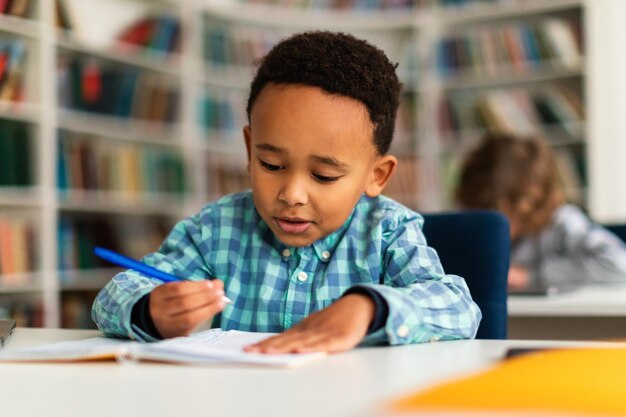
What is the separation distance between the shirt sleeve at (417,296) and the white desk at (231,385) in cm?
6

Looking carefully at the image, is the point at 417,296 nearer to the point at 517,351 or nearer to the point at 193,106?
the point at 517,351

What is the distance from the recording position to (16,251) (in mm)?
3355

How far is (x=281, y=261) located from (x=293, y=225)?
0.48 ft

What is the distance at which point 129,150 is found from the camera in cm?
409

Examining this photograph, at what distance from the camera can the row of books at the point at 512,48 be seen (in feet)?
13.9

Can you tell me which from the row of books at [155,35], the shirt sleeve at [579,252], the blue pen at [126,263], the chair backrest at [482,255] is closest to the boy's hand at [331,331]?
the blue pen at [126,263]

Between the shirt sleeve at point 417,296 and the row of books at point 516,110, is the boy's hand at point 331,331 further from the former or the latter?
the row of books at point 516,110

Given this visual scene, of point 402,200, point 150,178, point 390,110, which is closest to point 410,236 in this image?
point 390,110

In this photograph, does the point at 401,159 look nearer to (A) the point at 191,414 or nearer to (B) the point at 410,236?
(B) the point at 410,236

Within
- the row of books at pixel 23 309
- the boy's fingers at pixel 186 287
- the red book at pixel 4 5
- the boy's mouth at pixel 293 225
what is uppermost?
the red book at pixel 4 5

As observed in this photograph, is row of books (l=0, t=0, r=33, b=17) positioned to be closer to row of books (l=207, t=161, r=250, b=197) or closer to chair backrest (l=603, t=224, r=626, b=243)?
row of books (l=207, t=161, r=250, b=197)

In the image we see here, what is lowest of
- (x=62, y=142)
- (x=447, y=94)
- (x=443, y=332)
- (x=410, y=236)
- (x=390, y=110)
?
(x=443, y=332)

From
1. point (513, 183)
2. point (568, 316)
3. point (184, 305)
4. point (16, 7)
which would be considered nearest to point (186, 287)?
point (184, 305)

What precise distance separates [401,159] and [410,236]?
136 inches
